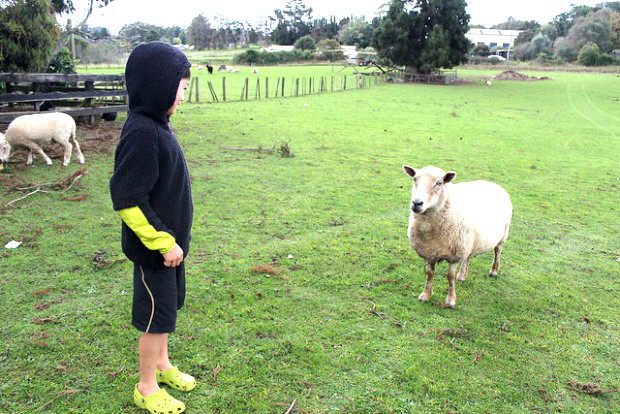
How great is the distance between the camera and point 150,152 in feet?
8.55

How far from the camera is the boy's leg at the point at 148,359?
2.95m

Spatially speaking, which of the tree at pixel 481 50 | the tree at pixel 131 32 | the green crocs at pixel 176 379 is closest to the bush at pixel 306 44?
the tree at pixel 481 50

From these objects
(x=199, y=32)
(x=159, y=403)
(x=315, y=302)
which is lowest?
(x=315, y=302)

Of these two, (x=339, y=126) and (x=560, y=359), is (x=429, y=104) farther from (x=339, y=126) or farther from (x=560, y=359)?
(x=560, y=359)

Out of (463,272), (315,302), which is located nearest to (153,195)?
(315,302)

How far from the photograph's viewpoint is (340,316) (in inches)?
183

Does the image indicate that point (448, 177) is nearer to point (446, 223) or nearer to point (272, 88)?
point (446, 223)

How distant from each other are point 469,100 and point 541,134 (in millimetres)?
13383

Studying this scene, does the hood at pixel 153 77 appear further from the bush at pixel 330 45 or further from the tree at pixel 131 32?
the bush at pixel 330 45

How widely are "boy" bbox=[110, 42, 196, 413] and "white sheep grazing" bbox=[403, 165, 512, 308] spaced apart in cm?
260

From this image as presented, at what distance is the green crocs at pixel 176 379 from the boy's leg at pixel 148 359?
0.23m

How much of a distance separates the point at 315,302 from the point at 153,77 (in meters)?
3.10

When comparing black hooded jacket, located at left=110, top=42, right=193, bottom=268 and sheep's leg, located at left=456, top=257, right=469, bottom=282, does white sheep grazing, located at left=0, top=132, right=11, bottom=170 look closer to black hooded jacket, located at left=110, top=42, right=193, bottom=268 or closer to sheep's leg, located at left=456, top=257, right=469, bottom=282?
black hooded jacket, located at left=110, top=42, right=193, bottom=268

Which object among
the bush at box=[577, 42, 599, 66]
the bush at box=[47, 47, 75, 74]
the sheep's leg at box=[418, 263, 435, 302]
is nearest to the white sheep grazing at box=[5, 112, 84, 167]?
the sheep's leg at box=[418, 263, 435, 302]
